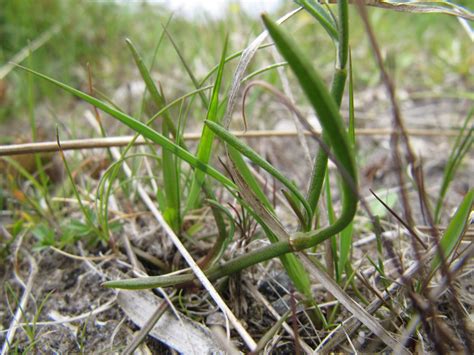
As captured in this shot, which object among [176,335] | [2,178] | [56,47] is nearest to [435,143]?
[176,335]

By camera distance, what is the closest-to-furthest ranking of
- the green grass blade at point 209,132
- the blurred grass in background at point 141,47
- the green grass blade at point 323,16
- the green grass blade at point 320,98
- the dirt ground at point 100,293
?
the green grass blade at point 320,98, the green grass blade at point 323,16, the green grass blade at point 209,132, the dirt ground at point 100,293, the blurred grass in background at point 141,47

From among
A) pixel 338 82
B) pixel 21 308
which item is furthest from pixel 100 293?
pixel 338 82

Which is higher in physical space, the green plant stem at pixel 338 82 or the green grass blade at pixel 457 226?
the green plant stem at pixel 338 82

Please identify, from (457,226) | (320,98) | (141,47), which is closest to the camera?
(320,98)

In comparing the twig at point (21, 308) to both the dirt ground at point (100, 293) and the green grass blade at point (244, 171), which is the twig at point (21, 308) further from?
the green grass blade at point (244, 171)

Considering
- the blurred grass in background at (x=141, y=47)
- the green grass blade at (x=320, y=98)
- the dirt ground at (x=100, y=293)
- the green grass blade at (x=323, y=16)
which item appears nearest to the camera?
the green grass blade at (x=320, y=98)

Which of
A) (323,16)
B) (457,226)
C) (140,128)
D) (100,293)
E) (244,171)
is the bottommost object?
(100,293)

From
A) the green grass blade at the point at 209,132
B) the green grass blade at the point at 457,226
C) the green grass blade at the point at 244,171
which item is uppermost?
the green grass blade at the point at 209,132

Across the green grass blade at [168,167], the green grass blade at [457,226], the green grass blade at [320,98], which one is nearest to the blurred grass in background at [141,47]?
the green grass blade at [168,167]

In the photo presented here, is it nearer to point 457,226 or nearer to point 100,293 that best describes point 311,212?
point 457,226

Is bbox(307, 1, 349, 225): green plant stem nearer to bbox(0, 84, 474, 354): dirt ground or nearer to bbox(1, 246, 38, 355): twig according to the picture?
bbox(0, 84, 474, 354): dirt ground
